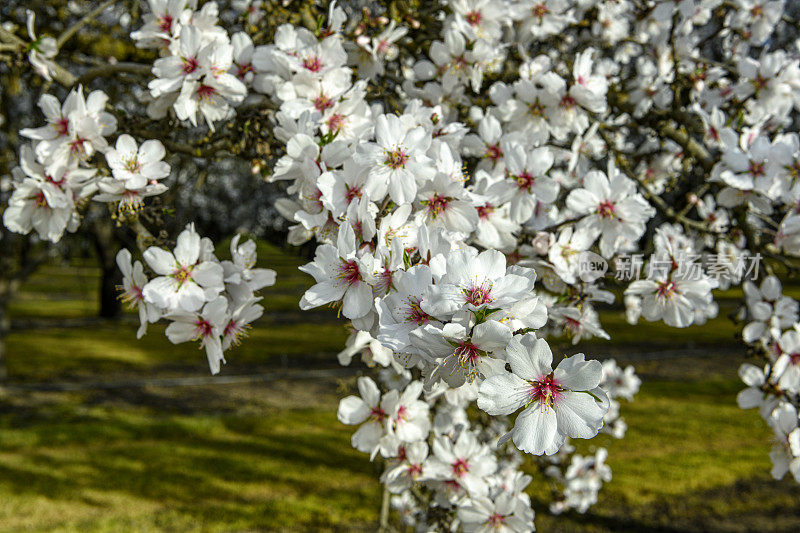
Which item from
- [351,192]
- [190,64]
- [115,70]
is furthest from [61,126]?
[351,192]

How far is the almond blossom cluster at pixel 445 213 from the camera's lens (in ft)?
3.78

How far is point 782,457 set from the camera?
2221mm

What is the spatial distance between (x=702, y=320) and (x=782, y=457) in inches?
27.2

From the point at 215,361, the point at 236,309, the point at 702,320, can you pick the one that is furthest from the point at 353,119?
the point at 702,320

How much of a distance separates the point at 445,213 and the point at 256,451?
6305mm

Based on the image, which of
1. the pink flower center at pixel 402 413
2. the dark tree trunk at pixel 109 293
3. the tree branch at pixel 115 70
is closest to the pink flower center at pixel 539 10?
the tree branch at pixel 115 70

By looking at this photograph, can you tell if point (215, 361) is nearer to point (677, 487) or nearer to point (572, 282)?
point (572, 282)

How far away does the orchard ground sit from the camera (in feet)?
18.9

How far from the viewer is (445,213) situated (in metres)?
1.49

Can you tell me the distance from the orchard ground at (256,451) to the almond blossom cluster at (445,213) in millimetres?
855

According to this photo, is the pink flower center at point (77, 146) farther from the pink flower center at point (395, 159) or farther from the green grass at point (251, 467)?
the green grass at point (251, 467)

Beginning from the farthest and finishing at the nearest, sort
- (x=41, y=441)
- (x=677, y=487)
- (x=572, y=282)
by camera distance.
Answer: (x=41, y=441), (x=677, y=487), (x=572, y=282)

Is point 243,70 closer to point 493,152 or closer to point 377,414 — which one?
point 493,152

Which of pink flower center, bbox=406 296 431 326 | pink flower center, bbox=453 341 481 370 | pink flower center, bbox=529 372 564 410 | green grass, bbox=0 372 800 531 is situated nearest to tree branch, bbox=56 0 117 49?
pink flower center, bbox=406 296 431 326
